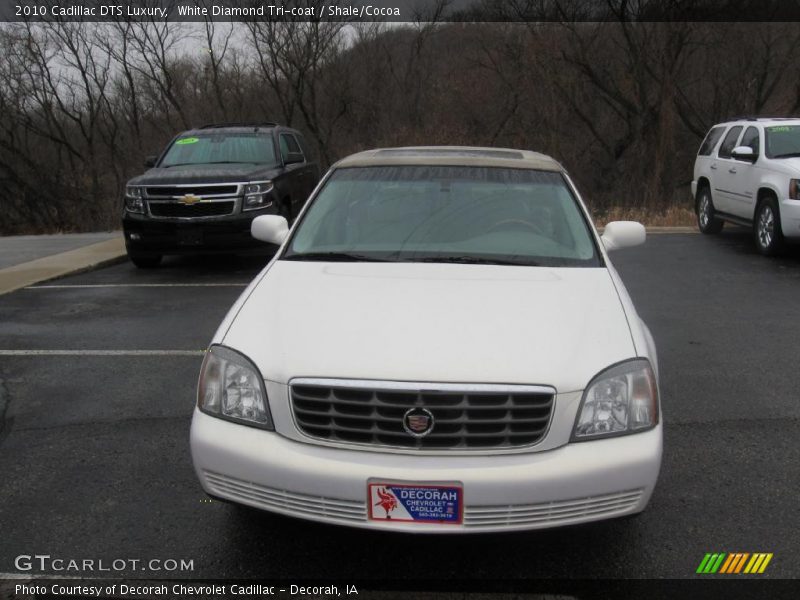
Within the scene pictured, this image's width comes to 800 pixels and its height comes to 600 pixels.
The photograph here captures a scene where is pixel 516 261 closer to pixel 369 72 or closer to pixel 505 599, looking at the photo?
pixel 505 599

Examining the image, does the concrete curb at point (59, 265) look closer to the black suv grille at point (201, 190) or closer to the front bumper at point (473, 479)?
the black suv grille at point (201, 190)

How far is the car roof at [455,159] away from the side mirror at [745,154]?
658 cm

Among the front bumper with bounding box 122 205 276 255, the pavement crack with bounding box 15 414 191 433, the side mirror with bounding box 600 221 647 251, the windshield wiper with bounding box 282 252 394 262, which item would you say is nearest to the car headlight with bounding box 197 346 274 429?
the windshield wiper with bounding box 282 252 394 262

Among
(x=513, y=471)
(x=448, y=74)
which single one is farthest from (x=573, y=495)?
(x=448, y=74)

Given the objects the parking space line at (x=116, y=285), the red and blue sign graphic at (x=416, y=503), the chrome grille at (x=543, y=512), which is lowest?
the parking space line at (x=116, y=285)

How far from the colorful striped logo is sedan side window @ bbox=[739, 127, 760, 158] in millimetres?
8759

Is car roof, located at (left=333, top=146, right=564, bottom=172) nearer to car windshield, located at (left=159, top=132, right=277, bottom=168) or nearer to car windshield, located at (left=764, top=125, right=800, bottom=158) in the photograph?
car windshield, located at (left=159, top=132, right=277, bottom=168)

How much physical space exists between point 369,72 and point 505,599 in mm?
35549

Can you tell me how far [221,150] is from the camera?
11109mm

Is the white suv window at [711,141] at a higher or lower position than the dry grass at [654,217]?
higher

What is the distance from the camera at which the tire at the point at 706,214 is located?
42.3 feet

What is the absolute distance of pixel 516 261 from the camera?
4066 millimetres

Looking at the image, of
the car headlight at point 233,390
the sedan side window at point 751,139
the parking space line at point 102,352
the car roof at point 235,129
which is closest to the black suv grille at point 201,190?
the car roof at point 235,129

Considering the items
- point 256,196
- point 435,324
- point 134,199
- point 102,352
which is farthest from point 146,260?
point 435,324
